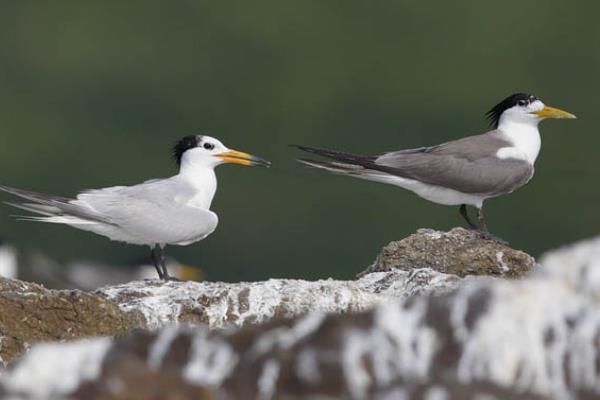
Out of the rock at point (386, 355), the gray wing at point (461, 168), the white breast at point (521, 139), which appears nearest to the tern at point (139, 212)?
the gray wing at point (461, 168)

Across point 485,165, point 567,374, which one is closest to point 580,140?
point 485,165

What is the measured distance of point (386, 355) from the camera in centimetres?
385

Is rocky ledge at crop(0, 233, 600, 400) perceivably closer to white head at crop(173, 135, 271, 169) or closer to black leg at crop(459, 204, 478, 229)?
black leg at crop(459, 204, 478, 229)

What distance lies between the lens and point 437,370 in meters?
3.81

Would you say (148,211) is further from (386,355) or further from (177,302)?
(386,355)

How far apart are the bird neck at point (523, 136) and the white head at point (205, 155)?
70.0 inches

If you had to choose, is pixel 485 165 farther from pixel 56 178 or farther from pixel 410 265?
pixel 56 178

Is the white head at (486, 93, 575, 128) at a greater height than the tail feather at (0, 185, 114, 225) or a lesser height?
greater

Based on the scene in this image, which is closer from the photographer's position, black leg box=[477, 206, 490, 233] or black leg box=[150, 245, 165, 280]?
black leg box=[150, 245, 165, 280]

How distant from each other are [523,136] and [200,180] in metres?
2.41

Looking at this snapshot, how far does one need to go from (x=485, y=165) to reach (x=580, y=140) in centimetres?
2059

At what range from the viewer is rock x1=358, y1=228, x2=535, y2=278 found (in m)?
7.58

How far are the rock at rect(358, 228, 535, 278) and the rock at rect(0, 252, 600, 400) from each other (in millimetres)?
3534

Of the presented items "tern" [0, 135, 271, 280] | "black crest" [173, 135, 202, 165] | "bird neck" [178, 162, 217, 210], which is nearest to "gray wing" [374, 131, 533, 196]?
"bird neck" [178, 162, 217, 210]
